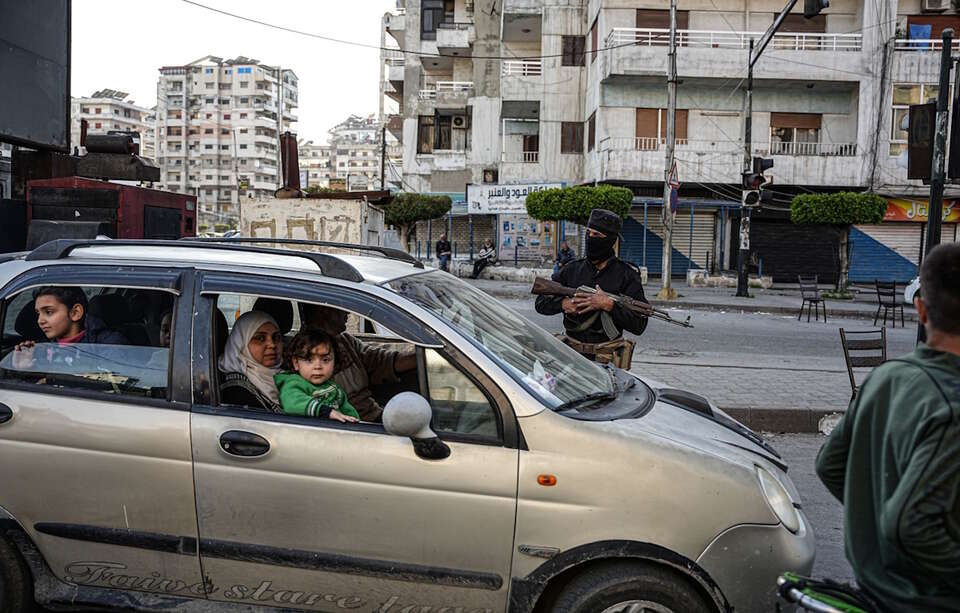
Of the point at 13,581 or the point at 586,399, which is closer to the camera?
the point at 13,581

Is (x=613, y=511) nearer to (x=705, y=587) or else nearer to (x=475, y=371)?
(x=705, y=587)

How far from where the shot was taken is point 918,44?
31.2m

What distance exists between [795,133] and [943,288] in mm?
34015

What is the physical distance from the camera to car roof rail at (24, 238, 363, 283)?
125 inches

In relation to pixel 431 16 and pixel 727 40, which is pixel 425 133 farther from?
pixel 727 40

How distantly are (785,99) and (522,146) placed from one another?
1297 cm

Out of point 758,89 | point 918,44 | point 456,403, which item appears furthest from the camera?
point 758,89

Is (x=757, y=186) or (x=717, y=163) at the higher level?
(x=717, y=163)

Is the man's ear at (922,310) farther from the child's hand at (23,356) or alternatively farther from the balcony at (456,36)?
the balcony at (456,36)

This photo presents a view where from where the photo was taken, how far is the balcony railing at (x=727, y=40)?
104 feet

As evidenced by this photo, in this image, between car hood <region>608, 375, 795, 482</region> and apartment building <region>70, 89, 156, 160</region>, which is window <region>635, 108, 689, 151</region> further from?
apartment building <region>70, 89, 156, 160</region>

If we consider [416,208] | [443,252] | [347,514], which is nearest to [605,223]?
[347,514]

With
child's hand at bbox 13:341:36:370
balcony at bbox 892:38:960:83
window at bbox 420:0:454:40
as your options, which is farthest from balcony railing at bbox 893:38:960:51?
child's hand at bbox 13:341:36:370

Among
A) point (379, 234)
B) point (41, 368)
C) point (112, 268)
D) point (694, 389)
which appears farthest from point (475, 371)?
point (379, 234)
